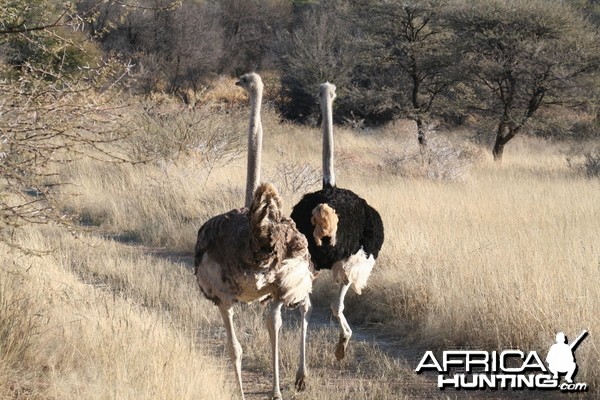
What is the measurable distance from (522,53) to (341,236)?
13.0 meters

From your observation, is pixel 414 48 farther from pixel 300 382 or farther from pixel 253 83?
pixel 300 382

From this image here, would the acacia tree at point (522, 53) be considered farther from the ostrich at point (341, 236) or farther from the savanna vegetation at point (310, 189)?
the ostrich at point (341, 236)

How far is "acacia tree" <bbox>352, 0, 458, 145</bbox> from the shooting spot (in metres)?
17.7

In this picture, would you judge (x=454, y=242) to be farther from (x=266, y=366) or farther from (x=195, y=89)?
(x=195, y=89)

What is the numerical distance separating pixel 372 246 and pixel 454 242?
6.90 feet

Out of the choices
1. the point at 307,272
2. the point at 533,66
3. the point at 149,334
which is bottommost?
the point at 149,334

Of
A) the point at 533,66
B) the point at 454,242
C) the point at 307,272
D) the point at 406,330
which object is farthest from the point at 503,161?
the point at 307,272

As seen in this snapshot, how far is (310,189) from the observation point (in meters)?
10.2

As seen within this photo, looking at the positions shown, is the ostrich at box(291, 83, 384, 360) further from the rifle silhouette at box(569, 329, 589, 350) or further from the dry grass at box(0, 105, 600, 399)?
the rifle silhouette at box(569, 329, 589, 350)

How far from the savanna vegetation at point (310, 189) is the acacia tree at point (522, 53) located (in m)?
0.05

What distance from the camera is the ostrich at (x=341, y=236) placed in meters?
4.67

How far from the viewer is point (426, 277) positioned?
6.14 meters

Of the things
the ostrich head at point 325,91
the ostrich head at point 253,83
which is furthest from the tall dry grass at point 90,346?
the ostrich head at point 325,91

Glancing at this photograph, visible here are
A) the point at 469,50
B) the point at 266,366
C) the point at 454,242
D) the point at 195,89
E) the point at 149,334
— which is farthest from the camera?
the point at 195,89
